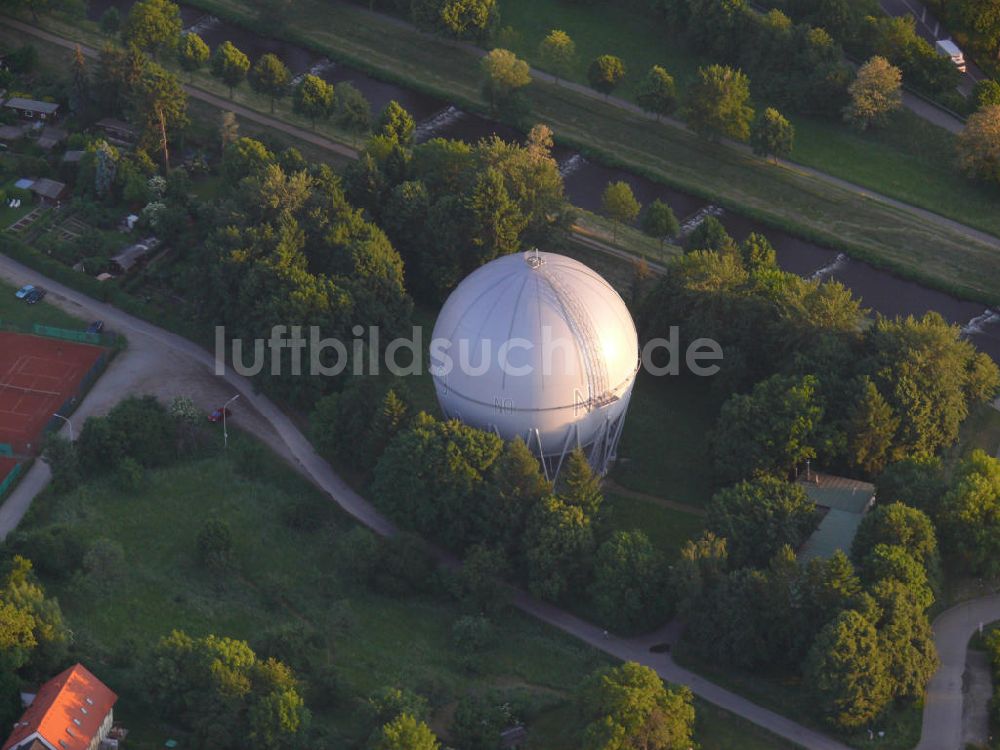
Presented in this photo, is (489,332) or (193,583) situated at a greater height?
(489,332)

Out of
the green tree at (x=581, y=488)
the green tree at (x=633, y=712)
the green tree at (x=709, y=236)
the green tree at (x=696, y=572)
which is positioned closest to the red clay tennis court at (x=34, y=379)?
the green tree at (x=581, y=488)

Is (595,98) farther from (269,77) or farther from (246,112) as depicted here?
(246,112)

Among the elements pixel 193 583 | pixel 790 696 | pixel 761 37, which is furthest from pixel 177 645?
pixel 761 37

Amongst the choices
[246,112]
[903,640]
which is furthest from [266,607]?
[246,112]

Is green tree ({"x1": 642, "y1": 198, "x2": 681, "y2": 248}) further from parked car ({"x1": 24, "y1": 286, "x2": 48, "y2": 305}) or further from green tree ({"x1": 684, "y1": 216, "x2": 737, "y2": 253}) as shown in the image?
parked car ({"x1": 24, "y1": 286, "x2": 48, "y2": 305})

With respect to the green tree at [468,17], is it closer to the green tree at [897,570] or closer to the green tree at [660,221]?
the green tree at [660,221]

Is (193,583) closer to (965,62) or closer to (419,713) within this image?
(419,713)
